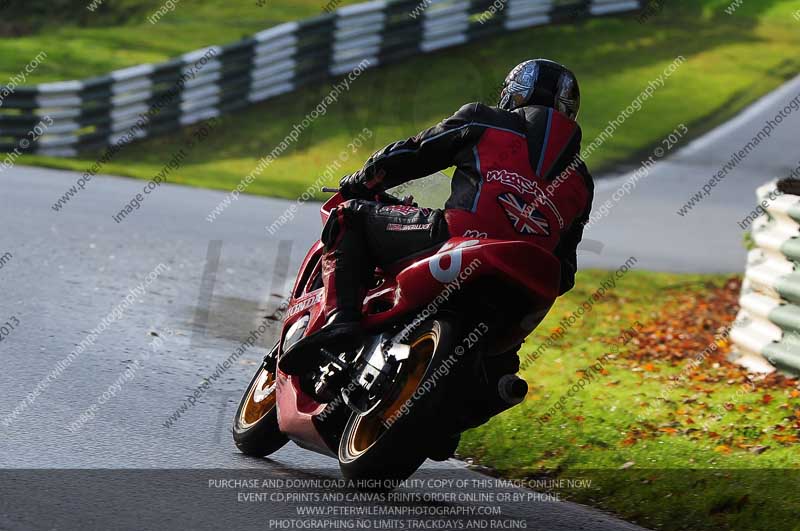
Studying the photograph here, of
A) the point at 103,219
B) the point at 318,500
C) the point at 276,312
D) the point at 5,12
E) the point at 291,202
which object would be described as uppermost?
the point at 318,500

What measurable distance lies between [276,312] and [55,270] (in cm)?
183

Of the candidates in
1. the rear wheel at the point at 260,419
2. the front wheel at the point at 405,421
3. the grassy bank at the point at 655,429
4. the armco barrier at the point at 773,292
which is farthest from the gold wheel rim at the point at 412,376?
the armco barrier at the point at 773,292

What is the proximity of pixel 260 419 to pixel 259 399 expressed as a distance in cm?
19

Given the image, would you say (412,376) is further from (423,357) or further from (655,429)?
(655,429)

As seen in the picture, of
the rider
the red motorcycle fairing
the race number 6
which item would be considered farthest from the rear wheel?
the race number 6

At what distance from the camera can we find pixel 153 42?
1113 inches

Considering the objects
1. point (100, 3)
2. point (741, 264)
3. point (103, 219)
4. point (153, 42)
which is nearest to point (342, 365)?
point (103, 219)

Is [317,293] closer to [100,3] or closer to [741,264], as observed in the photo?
[741,264]

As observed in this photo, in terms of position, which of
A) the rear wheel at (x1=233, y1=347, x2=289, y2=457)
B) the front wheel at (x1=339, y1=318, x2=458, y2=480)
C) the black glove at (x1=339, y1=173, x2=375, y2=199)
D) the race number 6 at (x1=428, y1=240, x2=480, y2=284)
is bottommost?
the rear wheel at (x1=233, y1=347, x2=289, y2=457)

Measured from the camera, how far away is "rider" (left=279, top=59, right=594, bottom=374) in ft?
18.1

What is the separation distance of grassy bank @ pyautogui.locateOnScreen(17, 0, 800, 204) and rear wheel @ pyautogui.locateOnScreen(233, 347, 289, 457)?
38.2ft

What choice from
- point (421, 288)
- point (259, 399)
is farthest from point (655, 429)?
point (421, 288)

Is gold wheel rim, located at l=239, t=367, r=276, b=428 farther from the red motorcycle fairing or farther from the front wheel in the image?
the front wheel

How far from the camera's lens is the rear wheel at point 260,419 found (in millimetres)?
6328
